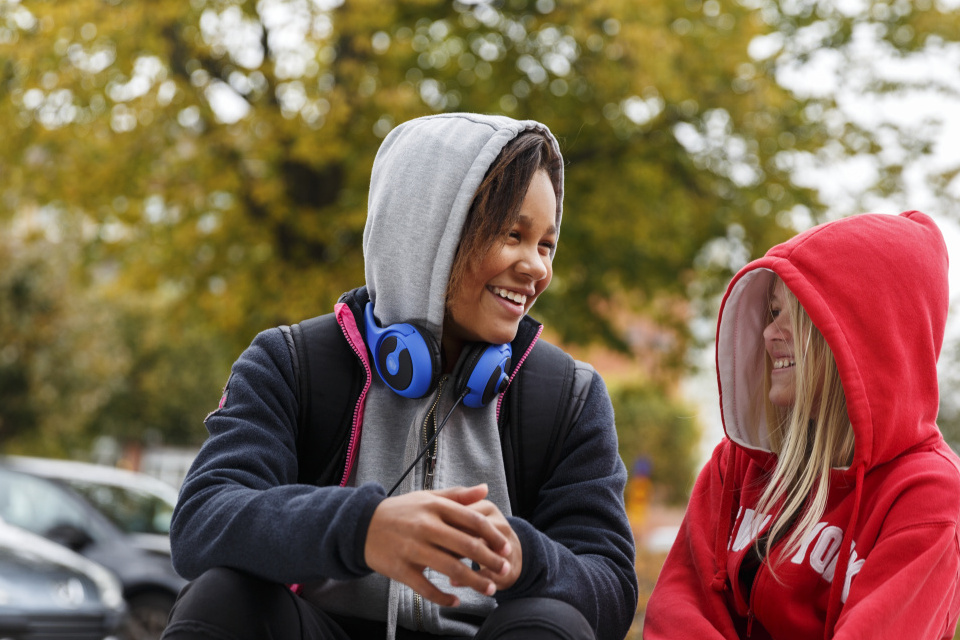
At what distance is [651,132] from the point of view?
39.0ft

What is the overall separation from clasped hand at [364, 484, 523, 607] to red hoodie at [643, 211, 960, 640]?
2.26 feet

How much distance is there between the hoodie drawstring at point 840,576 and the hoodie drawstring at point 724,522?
29 cm

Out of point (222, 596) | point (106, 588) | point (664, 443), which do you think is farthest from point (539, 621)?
point (664, 443)

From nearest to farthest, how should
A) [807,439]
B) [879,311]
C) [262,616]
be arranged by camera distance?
[262,616] → [879,311] → [807,439]

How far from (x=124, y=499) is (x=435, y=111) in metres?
5.04

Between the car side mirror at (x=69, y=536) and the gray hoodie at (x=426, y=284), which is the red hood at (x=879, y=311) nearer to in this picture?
the gray hoodie at (x=426, y=284)

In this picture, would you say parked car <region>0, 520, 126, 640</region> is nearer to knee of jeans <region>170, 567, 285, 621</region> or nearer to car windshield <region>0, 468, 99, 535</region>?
car windshield <region>0, 468, 99, 535</region>

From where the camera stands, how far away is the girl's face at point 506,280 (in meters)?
2.58

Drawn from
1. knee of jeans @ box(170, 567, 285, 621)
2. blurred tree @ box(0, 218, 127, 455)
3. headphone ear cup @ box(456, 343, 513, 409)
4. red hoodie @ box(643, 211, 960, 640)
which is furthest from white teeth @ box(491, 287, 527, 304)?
blurred tree @ box(0, 218, 127, 455)

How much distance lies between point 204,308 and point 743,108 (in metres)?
6.26

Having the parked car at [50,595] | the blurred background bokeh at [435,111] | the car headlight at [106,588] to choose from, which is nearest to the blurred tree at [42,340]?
the blurred background bokeh at [435,111]

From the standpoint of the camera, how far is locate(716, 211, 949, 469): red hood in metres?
2.39

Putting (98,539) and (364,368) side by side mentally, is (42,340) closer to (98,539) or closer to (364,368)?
(98,539)

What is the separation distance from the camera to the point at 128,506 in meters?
10.6
